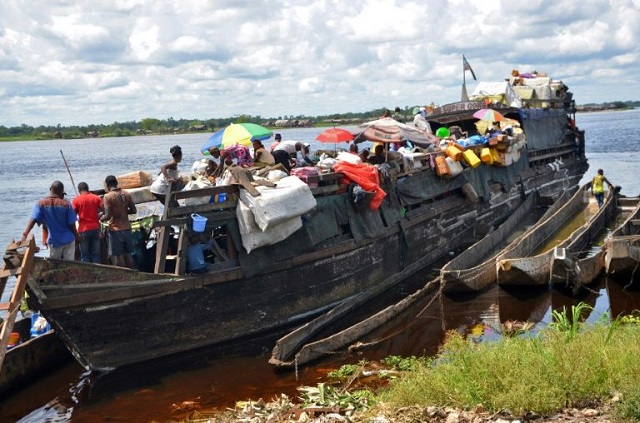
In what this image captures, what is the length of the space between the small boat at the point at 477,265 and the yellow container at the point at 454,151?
2.05m

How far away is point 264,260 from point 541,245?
8.73 metres

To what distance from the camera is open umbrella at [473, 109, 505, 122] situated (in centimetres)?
1954

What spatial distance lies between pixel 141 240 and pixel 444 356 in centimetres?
524

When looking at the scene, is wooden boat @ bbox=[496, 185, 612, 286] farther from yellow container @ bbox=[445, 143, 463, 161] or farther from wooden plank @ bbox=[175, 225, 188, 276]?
wooden plank @ bbox=[175, 225, 188, 276]

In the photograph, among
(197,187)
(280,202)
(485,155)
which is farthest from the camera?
(485,155)

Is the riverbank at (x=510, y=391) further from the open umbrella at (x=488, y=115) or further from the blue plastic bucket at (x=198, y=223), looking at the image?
the open umbrella at (x=488, y=115)

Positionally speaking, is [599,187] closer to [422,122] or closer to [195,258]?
[422,122]

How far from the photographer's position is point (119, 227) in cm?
1037

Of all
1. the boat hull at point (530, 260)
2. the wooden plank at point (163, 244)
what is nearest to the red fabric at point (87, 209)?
the wooden plank at point (163, 244)

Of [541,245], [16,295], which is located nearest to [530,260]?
[541,245]

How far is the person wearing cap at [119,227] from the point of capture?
405 inches

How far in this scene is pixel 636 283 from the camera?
13625 millimetres

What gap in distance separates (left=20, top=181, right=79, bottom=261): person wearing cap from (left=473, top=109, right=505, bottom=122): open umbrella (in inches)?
509

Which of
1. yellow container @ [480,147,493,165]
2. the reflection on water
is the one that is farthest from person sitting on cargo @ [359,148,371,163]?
yellow container @ [480,147,493,165]
